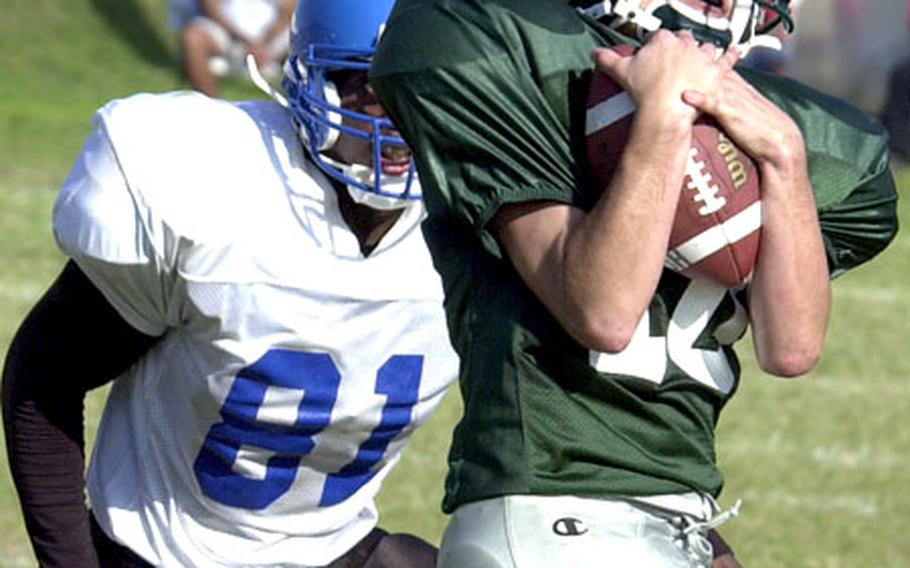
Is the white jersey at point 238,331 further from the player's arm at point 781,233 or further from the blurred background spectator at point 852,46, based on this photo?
the blurred background spectator at point 852,46

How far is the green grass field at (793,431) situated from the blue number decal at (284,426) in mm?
1289

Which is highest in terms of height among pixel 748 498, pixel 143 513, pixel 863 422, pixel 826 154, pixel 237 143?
pixel 826 154

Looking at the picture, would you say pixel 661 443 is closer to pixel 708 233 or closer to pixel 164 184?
pixel 708 233

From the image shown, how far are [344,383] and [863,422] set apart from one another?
2.91 meters

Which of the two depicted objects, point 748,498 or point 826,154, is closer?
point 826,154

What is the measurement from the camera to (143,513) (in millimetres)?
3002

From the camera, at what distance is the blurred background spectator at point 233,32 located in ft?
35.9

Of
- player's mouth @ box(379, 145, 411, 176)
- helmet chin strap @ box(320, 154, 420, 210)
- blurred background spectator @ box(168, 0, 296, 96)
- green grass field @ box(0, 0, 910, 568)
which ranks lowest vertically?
blurred background spectator @ box(168, 0, 296, 96)

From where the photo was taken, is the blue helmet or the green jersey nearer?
the green jersey

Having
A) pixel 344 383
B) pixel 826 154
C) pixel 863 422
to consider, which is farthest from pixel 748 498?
pixel 826 154

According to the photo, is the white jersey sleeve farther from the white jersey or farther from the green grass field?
the green grass field

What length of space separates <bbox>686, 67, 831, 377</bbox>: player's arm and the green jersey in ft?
0.29

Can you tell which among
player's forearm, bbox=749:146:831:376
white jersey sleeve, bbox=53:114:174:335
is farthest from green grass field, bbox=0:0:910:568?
player's forearm, bbox=749:146:831:376

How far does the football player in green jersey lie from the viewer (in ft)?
6.66
